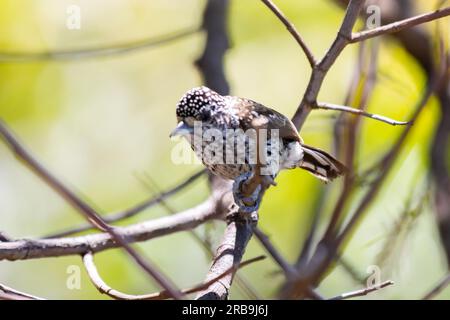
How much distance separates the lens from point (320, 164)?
3795 millimetres

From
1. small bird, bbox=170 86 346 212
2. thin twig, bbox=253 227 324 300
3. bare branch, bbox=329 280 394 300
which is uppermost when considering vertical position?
small bird, bbox=170 86 346 212

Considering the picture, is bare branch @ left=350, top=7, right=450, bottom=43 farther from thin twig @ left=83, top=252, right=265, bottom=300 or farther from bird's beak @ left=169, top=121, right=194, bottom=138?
thin twig @ left=83, top=252, right=265, bottom=300

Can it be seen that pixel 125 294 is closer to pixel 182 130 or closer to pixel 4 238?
pixel 4 238

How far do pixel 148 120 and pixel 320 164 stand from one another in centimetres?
235

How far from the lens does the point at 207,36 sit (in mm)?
4590

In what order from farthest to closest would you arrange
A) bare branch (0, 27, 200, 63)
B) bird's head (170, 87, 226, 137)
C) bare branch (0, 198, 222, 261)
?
bare branch (0, 27, 200, 63) < bird's head (170, 87, 226, 137) < bare branch (0, 198, 222, 261)

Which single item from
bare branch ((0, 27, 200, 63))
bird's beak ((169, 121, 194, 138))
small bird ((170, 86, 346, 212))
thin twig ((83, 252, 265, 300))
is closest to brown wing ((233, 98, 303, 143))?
small bird ((170, 86, 346, 212))

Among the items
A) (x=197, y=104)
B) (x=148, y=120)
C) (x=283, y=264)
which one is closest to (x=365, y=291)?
(x=283, y=264)

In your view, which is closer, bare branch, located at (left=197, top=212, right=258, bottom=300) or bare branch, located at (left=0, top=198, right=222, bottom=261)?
bare branch, located at (left=197, top=212, right=258, bottom=300)

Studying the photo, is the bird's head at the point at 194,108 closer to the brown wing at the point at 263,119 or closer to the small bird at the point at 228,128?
the small bird at the point at 228,128

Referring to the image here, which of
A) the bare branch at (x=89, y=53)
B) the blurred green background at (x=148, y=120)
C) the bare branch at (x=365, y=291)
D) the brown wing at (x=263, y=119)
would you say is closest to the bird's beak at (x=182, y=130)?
the brown wing at (x=263, y=119)

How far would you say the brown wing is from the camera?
338cm

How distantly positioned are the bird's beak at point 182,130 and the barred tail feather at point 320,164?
2.14 ft
